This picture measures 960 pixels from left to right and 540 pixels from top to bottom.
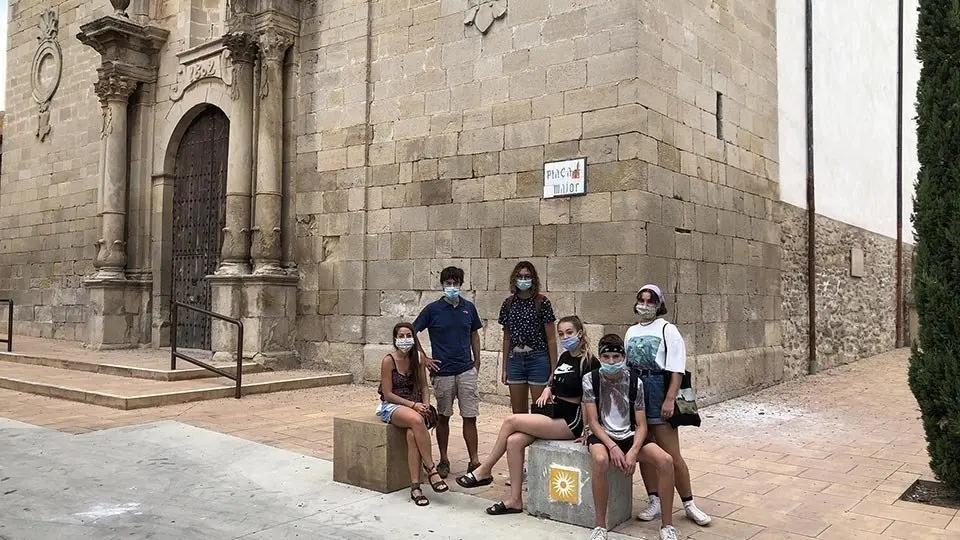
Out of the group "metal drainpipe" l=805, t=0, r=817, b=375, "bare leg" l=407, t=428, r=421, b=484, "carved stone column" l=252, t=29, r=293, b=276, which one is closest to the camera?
"bare leg" l=407, t=428, r=421, b=484

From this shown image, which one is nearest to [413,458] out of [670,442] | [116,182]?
[670,442]

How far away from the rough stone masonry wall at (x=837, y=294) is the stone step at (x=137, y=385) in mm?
6165

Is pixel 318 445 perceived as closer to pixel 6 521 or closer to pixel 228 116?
pixel 6 521

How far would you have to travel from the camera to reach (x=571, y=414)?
445 centimetres

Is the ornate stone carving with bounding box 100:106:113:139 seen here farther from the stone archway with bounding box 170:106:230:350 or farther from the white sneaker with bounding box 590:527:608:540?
the white sneaker with bounding box 590:527:608:540

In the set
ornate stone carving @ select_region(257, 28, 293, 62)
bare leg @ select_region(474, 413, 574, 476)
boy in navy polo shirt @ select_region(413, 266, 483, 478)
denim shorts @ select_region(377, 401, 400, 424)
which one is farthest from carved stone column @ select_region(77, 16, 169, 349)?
bare leg @ select_region(474, 413, 574, 476)

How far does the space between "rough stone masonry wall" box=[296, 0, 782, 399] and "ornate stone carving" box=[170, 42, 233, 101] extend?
1554 mm

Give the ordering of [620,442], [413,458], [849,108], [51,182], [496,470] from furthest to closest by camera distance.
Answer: [51,182], [849,108], [496,470], [413,458], [620,442]

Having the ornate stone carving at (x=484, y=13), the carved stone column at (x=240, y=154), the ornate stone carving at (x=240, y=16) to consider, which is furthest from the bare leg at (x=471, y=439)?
the ornate stone carving at (x=240, y=16)

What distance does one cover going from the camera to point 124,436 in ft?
20.9

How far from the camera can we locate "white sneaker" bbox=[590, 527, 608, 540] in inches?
155

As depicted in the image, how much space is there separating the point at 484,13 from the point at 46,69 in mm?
10783

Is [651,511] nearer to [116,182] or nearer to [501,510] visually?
[501,510]

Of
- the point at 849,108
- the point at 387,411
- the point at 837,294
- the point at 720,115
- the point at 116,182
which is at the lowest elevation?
the point at 387,411
